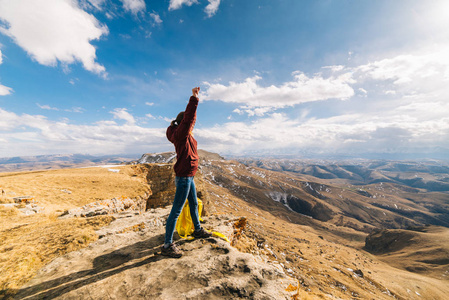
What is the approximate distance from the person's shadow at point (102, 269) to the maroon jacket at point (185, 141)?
3.12 meters

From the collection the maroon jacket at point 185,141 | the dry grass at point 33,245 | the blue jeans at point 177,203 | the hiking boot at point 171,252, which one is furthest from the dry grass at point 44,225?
the maroon jacket at point 185,141

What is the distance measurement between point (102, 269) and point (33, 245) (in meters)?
3.97

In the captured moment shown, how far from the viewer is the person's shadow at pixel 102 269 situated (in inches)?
167

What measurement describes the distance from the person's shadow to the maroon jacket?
3.12 m

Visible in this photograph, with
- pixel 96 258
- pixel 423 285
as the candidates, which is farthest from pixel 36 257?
pixel 423 285

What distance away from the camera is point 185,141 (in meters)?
5.88

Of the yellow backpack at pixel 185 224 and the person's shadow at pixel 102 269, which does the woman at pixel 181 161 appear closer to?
the person's shadow at pixel 102 269

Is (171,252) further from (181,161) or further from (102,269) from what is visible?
(181,161)

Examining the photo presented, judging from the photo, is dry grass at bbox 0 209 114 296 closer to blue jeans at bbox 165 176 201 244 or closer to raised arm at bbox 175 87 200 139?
blue jeans at bbox 165 176 201 244

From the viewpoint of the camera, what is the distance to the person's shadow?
4254 mm

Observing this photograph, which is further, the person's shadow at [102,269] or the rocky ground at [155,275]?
the person's shadow at [102,269]

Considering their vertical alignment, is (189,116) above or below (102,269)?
above

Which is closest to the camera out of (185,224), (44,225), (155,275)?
(155,275)

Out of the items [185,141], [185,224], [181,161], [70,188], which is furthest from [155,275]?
[70,188]
